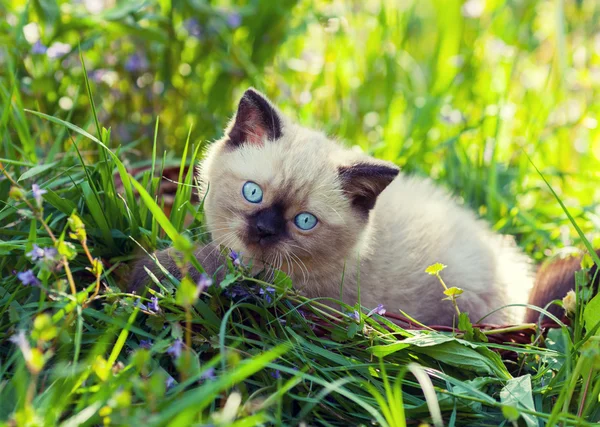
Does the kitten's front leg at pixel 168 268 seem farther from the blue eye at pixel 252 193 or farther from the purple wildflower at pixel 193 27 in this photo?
the purple wildflower at pixel 193 27

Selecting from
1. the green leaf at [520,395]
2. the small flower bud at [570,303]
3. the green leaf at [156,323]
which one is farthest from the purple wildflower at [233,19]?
the green leaf at [520,395]

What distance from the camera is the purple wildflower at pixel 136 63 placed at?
11.1ft

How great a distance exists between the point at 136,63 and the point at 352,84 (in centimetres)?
135

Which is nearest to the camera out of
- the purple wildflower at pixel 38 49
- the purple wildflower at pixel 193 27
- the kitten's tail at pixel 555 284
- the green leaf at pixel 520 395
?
the green leaf at pixel 520 395

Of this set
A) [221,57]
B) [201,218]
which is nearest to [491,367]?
[201,218]

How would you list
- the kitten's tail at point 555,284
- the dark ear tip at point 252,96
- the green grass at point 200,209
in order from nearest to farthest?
the green grass at point 200,209 < the dark ear tip at point 252,96 < the kitten's tail at point 555,284

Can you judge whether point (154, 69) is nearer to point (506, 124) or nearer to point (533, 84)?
point (506, 124)

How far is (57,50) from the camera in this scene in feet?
9.36

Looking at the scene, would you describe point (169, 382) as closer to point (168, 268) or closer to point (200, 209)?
point (168, 268)

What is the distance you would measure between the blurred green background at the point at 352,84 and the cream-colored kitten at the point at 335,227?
0.53m

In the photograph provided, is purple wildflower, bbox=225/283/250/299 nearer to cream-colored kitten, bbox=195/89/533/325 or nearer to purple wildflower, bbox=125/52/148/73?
cream-colored kitten, bbox=195/89/533/325

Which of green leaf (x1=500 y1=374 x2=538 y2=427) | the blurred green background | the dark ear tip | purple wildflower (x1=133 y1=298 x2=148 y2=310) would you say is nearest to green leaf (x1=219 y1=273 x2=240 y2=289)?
purple wildflower (x1=133 y1=298 x2=148 y2=310)

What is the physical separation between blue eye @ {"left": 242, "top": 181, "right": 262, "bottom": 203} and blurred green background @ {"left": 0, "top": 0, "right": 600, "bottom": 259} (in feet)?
2.71

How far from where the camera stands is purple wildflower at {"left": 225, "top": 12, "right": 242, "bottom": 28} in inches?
131
